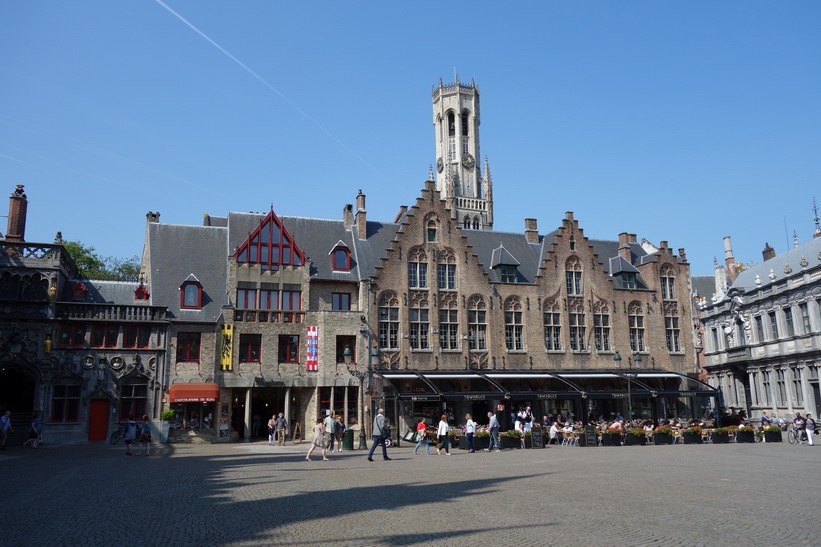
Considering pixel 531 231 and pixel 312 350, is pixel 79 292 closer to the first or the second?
pixel 312 350

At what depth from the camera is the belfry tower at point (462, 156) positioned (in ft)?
363

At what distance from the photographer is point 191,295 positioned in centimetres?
3606

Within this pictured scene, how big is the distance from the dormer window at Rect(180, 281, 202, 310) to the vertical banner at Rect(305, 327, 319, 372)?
20.1 feet

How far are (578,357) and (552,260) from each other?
6.35 m

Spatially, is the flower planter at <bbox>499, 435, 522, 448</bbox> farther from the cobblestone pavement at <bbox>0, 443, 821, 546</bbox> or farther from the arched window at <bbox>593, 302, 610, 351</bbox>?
the arched window at <bbox>593, 302, 610, 351</bbox>

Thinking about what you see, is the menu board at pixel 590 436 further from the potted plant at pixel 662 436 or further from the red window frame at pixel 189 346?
the red window frame at pixel 189 346

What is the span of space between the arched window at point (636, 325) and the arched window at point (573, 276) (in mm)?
3709

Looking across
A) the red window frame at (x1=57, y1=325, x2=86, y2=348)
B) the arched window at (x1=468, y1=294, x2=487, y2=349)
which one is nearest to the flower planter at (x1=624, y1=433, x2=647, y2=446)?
the arched window at (x1=468, y1=294, x2=487, y2=349)

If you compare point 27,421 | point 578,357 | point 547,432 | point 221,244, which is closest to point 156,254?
point 221,244

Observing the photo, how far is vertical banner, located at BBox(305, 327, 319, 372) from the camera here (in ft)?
120

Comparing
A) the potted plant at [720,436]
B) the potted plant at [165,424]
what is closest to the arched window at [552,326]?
the potted plant at [720,436]

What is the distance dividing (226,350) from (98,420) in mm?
6971

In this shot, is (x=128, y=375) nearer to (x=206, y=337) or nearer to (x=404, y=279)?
(x=206, y=337)

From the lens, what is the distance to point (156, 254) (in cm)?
3747
